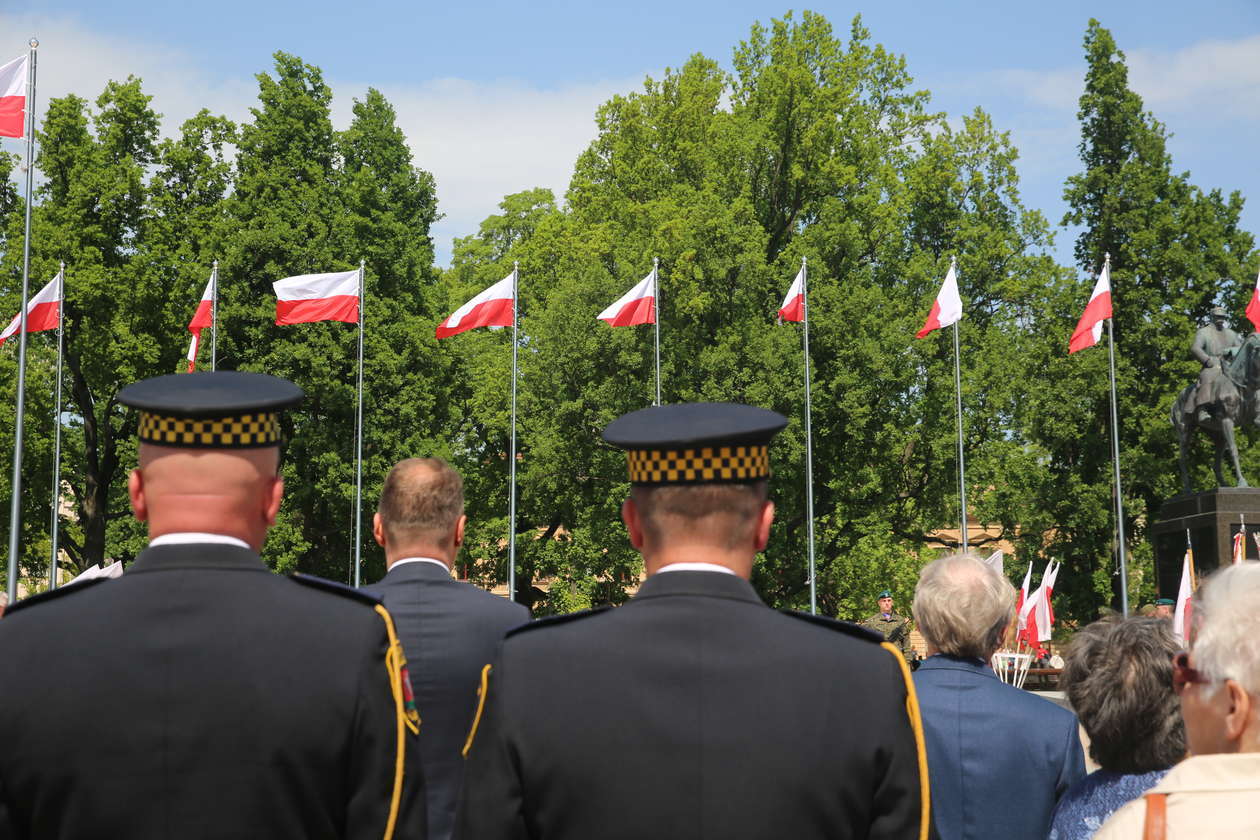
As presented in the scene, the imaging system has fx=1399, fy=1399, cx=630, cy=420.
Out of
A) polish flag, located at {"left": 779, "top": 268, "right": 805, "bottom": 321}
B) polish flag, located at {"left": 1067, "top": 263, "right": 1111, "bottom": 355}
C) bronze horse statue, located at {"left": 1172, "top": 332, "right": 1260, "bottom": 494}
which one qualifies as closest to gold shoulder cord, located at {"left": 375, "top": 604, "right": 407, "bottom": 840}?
bronze horse statue, located at {"left": 1172, "top": 332, "right": 1260, "bottom": 494}

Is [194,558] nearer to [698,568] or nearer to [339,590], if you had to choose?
[339,590]

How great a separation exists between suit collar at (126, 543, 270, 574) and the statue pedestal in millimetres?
21691

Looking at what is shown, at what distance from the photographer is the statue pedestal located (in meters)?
22.8

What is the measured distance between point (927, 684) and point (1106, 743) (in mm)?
569

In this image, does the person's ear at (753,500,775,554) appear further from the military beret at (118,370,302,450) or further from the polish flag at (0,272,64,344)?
the polish flag at (0,272,64,344)

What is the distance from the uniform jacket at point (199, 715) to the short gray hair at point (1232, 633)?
1431 mm

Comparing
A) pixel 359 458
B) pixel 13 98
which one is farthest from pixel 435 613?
pixel 359 458

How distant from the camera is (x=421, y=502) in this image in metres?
4.41

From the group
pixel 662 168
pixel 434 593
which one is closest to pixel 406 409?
pixel 662 168

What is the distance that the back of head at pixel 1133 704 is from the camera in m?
3.82

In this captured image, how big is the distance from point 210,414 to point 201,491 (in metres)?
0.15

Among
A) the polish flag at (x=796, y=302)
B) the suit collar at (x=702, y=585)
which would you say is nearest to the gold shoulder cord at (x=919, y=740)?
the suit collar at (x=702, y=585)

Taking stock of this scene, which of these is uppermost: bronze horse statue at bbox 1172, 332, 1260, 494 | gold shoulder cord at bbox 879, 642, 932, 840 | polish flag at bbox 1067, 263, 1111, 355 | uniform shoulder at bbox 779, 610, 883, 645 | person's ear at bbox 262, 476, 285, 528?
polish flag at bbox 1067, 263, 1111, 355

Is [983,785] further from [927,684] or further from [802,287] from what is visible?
[802,287]
